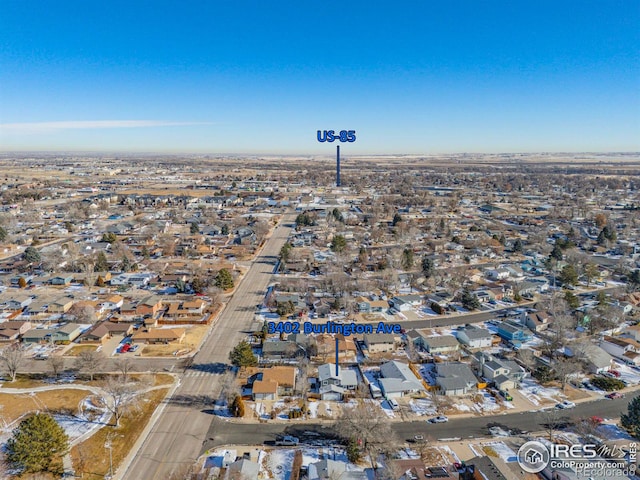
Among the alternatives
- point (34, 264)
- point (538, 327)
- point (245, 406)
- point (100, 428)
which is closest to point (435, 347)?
point (538, 327)

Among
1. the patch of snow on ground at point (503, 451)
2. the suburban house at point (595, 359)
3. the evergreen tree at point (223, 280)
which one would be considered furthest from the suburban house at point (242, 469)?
the evergreen tree at point (223, 280)

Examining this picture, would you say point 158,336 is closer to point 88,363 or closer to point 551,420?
point 88,363

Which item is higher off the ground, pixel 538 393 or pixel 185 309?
pixel 185 309

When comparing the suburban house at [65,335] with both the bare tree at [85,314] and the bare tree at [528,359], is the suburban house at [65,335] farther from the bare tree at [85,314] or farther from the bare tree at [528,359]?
the bare tree at [528,359]

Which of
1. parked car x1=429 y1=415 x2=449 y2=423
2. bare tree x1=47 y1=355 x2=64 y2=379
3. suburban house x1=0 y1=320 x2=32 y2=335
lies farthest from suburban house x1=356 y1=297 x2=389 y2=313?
suburban house x1=0 y1=320 x2=32 y2=335

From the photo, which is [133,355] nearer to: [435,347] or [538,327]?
[435,347]

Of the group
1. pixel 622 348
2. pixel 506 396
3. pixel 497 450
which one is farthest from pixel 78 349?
pixel 622 348

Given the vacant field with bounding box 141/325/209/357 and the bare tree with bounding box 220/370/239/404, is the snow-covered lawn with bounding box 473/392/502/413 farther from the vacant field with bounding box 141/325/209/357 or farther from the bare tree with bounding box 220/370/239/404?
the vacant field with bounding box 141/325/209/357
